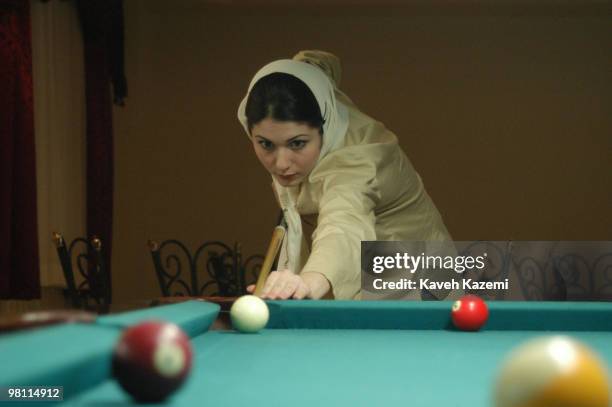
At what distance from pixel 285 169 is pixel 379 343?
9.19 ft

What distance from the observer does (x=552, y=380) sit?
856 millimetres

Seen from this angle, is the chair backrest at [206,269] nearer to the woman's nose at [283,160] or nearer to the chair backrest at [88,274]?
the chair backrest at [88,274]

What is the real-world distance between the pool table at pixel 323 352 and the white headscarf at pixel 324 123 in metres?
2.18

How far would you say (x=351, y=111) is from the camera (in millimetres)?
4688

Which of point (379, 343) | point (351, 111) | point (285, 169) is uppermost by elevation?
point (351, 111)

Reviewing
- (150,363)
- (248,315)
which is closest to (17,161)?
(248,315)

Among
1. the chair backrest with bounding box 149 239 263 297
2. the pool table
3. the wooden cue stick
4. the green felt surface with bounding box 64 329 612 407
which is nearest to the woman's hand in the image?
the wooden cue stick

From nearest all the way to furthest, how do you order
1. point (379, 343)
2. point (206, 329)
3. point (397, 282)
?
1. point (379, 343)
2. point (206, 329)
3. point (397, 282)

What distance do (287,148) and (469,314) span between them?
257cm

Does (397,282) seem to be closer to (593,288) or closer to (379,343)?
(593,288)

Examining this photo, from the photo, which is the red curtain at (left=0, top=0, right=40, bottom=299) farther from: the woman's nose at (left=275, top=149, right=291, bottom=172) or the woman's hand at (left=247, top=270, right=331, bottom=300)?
the woman's hand at (left=247, top=270, right=331, bottom=300)

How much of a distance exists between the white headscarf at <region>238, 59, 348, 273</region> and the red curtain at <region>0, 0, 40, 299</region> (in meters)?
1.33

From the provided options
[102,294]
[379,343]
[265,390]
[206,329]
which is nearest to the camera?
Answer: [265,390]

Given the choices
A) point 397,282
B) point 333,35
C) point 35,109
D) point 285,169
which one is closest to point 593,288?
point 397,282
